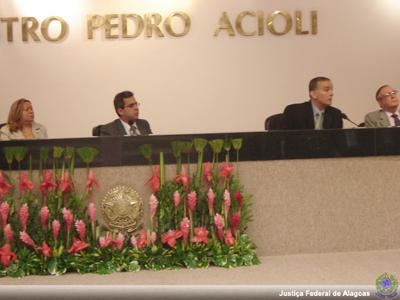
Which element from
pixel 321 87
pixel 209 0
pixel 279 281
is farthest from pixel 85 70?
pixel 279 281

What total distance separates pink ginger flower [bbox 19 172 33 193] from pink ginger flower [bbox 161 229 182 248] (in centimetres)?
55

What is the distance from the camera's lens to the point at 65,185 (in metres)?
2.44

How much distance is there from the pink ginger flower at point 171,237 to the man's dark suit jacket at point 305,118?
111 cm

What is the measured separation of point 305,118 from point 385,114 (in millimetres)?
1074

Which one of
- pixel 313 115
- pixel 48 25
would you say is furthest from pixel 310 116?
pixel 48 25

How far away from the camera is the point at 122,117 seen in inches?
156

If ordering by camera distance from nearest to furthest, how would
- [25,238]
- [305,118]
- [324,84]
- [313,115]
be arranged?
[25,238] → [305,118] → [313,115] → [324,84]

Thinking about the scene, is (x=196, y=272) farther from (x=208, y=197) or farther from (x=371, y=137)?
→ (x=371, y=137)

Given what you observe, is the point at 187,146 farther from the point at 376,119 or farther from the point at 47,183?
the point at 376,119

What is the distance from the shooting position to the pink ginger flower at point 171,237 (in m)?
2.46

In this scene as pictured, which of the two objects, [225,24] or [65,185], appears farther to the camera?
[225,24]

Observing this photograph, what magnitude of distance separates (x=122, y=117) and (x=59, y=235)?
1594 millimetres

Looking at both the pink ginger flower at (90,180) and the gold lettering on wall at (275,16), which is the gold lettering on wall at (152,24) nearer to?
the gold lettering on wall at (275,16)

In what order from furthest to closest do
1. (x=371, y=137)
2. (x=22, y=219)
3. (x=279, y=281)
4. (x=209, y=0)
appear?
(x=209, y=0), (x=371, y=137), (x=22, y=219), (x=279, y=281)
